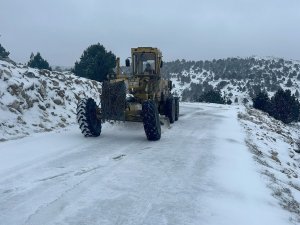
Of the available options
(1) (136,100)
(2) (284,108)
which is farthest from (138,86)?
(2) (284,108)

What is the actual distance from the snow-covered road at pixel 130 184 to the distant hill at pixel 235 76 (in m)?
61.2

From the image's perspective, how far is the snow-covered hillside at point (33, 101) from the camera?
12.7m

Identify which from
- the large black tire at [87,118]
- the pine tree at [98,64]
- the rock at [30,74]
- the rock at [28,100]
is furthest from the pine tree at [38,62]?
the large black tire at [87,118]

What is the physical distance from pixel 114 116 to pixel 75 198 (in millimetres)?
6090

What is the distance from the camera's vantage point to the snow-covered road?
5820 millimetres

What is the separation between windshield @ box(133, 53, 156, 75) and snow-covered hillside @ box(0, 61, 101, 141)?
314 cm

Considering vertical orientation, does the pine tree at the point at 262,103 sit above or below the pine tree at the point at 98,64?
below

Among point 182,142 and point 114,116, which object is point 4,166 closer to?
point 114,116

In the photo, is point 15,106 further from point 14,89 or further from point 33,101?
point 33,101

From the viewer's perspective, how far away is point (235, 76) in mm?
93125

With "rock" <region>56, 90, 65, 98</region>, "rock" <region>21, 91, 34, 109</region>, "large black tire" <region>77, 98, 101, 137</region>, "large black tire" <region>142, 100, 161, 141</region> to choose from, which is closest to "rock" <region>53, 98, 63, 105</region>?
"rock" <region>56, 90, 65, 98</region>

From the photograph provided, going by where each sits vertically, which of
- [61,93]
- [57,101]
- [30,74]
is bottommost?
[57,101]

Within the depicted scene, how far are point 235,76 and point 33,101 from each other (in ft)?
270

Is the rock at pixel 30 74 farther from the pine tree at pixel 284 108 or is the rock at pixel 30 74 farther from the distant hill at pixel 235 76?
the distant hill at pixel 235 76
